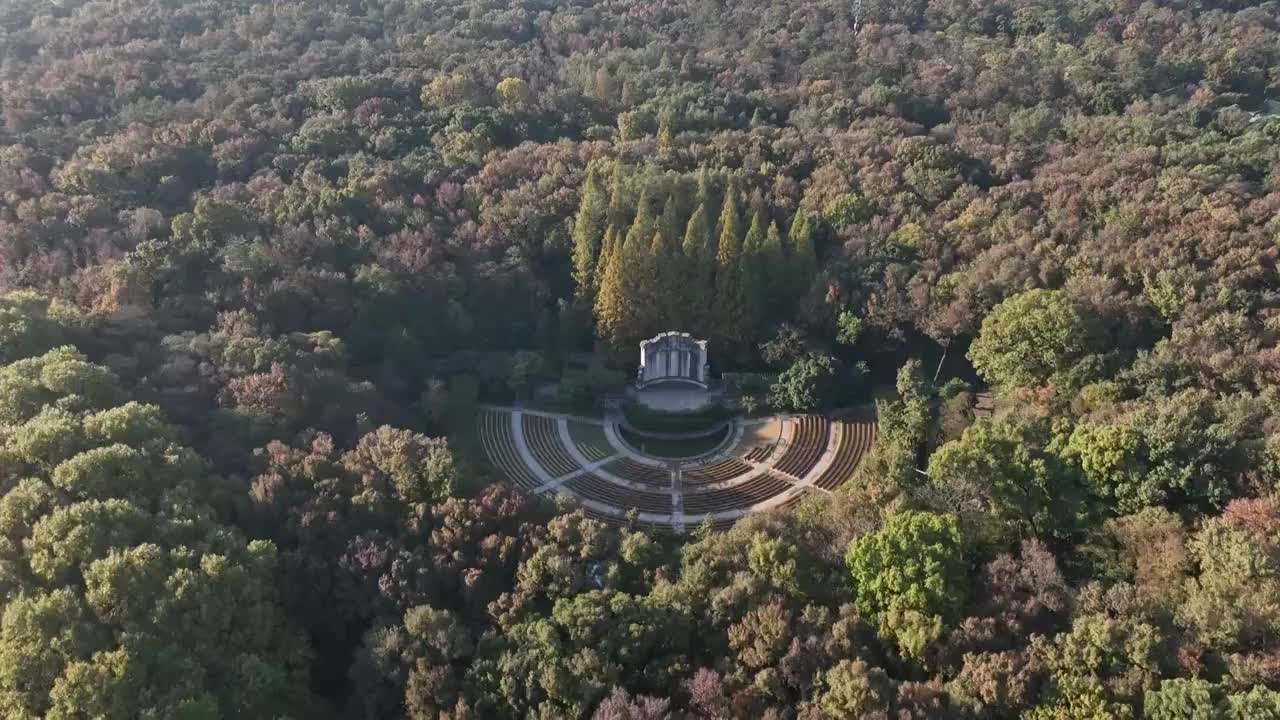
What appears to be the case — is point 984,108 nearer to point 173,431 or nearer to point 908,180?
point 908,180

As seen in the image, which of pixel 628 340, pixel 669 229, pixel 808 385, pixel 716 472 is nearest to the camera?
pixel 716 472

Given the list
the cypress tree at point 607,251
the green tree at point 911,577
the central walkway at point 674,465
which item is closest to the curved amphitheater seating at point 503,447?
the central walkway at point 674,465

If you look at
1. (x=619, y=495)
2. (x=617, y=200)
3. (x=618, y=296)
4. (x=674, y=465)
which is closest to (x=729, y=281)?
(x=618, y=296)

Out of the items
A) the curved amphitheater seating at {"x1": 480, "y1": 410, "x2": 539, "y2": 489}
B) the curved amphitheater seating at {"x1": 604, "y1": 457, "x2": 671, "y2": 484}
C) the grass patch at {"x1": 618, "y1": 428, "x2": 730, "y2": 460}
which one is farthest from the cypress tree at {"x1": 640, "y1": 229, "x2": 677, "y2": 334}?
the curved amphitheater seating at {"x1": 480, "y1": 410, "x2": 539, "y2": 489}

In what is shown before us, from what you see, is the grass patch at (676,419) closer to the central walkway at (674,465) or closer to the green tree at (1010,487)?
the central walkway at (674,465)

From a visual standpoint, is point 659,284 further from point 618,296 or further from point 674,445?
point 674,445

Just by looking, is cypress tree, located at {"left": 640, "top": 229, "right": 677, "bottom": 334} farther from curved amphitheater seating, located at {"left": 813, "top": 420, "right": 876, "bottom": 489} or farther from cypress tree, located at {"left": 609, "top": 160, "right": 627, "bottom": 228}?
curved amphitheater seating, located at {"left": 813, "top": 420, "right": 876, "bottom": 489}
